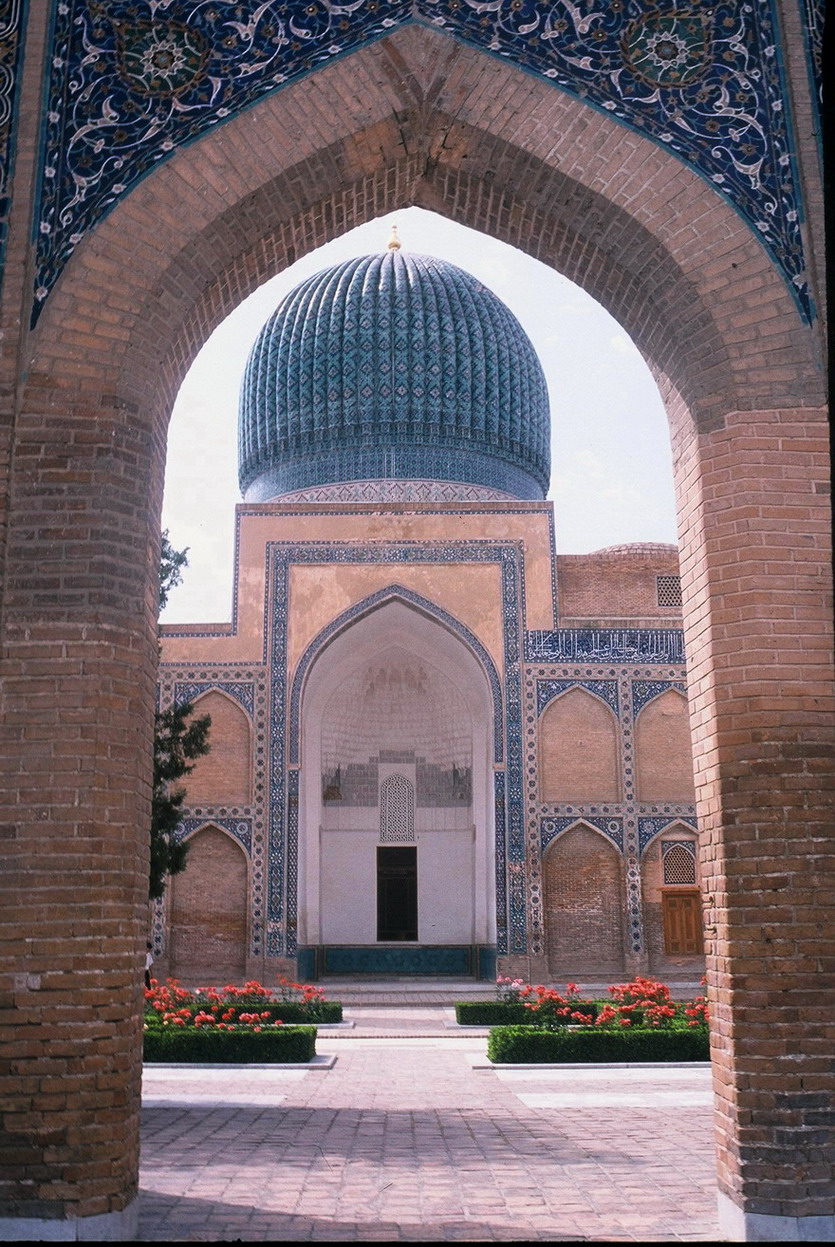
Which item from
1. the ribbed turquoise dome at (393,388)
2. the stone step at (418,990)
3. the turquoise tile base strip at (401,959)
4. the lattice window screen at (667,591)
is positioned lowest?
the stone step at (418,990)

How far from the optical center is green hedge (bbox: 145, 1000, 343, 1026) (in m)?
9.02

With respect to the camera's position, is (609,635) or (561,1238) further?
(609,635)

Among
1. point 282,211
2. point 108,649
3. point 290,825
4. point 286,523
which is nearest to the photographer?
point 108,649

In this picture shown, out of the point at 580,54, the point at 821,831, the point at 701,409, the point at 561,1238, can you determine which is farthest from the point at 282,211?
the point at 561,1238

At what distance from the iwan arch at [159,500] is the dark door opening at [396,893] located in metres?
12.6

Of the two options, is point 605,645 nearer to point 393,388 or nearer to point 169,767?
point 393,388

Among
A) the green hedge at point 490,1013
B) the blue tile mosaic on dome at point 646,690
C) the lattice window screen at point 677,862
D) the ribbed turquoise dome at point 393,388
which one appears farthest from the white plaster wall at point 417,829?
the green hedge at point 490,1013

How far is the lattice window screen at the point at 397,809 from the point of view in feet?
54.6

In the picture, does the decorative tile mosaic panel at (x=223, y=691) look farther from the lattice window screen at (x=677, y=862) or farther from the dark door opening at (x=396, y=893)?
the lattice window screen at (x=677, y=862)

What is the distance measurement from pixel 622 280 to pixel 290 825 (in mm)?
11243

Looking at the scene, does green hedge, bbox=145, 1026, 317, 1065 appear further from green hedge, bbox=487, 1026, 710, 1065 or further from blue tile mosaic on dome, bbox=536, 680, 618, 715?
blue tile mosaic on dome, bbox=536, 680, 618, 715

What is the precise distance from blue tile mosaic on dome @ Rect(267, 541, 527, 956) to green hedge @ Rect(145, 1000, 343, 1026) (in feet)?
11.7

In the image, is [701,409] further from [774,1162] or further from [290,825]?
[290,825]

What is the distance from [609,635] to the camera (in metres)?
15.7
